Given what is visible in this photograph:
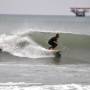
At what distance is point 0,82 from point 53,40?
39.7ft

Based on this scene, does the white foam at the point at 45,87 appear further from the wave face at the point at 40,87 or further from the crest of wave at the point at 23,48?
the crest of wave at the point at 23,48

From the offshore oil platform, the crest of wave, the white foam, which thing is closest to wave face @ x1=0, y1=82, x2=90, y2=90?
the white foam

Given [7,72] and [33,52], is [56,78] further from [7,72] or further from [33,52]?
[33,52]

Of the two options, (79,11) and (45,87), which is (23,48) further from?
(79,11)

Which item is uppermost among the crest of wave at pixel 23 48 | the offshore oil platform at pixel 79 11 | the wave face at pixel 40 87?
the wave face at pixel 40 87

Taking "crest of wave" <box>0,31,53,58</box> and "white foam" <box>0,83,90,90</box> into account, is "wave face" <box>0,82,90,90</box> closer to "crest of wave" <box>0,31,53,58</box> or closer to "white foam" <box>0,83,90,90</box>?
"white foam" <box>0,83,90,90</box>

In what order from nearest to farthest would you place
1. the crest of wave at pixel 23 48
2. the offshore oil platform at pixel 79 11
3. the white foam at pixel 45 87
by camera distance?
the white foam at pixel 45 87 < the crest of wave at pixel 23 48 < the offshore oil platform at pixel 79 11

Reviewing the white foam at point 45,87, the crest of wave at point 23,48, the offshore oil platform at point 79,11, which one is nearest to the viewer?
the white foam at point 45,87

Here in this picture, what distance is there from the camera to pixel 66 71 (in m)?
15.4

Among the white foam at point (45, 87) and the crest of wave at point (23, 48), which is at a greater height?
the white foam at point (45, 87)

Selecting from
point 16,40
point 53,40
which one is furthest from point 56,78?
point 16,40

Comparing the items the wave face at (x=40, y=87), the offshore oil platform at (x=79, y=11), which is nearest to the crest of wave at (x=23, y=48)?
the wave face at (x=40, y=87)

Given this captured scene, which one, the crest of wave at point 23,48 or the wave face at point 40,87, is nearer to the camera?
the wave face at point 40,87

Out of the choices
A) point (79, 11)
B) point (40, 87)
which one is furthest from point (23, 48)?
point (79, 11)
